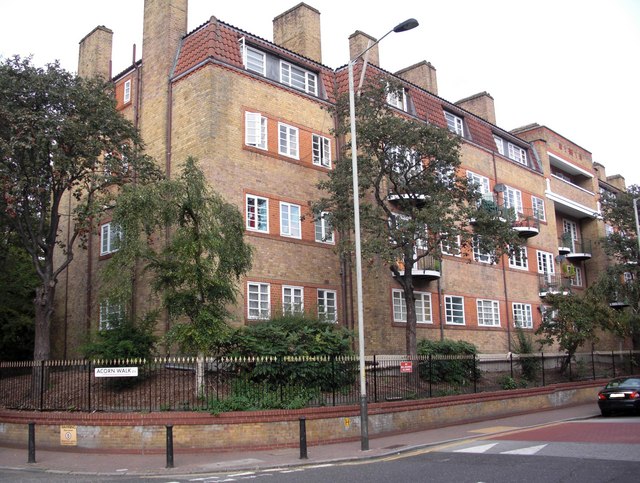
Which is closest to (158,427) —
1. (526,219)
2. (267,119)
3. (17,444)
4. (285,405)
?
(285,405)

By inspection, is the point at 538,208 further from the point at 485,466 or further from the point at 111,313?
the point at 485,466

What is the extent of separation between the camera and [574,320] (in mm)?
25938

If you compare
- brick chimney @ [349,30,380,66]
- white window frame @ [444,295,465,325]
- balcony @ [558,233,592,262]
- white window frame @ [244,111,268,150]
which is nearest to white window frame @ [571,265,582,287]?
balcony @ [558,233,592,262]

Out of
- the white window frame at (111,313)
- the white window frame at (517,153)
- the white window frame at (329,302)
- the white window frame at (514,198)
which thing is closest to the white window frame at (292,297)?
the white window frame at (329,302)

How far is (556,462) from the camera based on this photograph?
1155 cm

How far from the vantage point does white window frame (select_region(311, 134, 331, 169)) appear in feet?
84.2

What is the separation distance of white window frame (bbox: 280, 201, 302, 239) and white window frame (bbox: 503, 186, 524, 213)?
14393 millimetres

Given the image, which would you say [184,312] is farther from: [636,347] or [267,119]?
[636,347]

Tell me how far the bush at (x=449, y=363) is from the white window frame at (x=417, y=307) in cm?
255

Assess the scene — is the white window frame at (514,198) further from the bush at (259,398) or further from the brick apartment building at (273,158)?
the bush at (259,398)

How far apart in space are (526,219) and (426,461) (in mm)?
23301

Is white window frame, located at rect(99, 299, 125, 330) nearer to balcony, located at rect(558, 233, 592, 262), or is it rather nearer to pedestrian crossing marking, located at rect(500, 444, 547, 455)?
pedestrian crossing marking, located at rect(500, 444, 547, 455)

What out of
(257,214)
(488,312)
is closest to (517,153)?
(488,312)

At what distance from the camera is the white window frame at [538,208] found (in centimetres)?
3650
